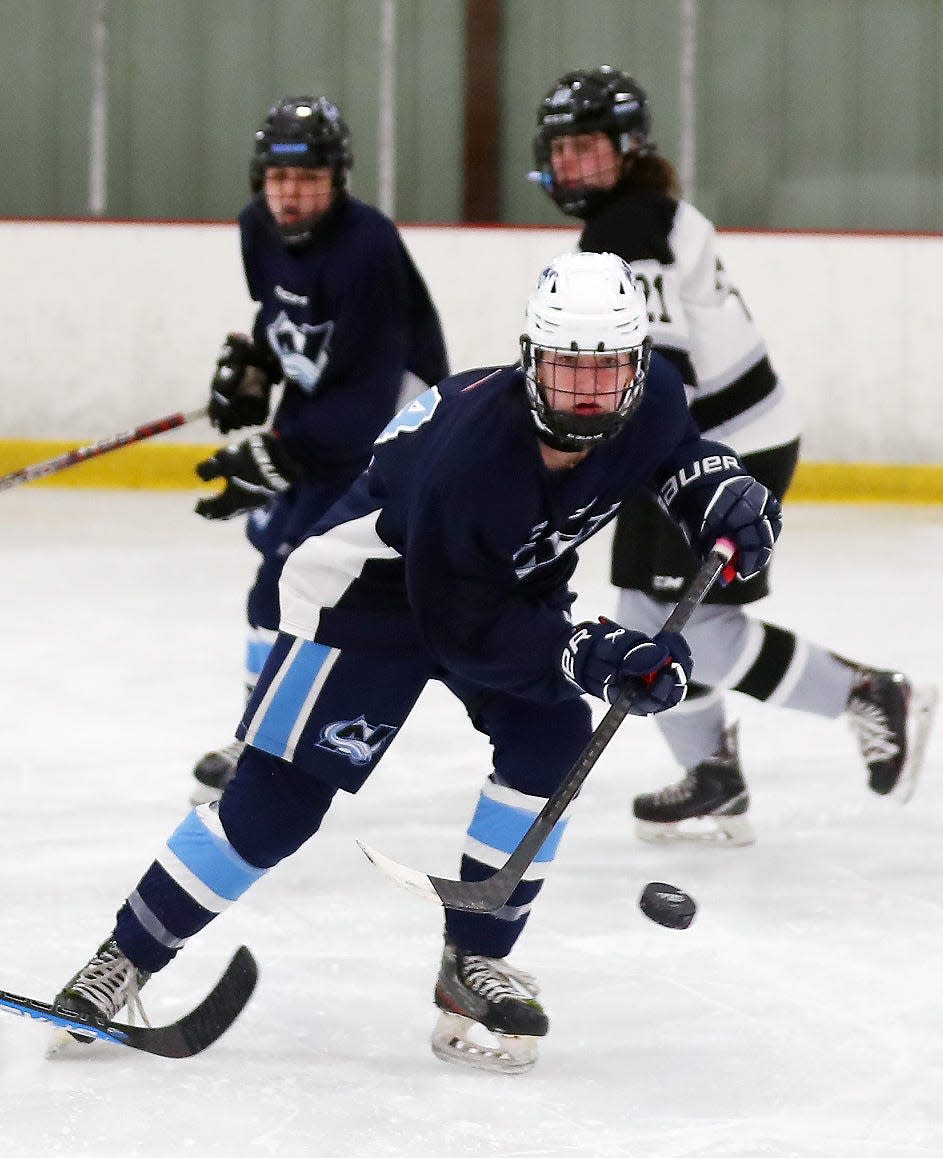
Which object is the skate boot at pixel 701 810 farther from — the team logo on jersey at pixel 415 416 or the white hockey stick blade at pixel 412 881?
the team logo on jersey at pixel 415 416

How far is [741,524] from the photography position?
75.5 inches

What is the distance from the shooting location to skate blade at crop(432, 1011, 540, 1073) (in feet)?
6.36

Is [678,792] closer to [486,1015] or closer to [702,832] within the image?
[702,832]

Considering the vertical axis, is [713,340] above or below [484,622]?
above

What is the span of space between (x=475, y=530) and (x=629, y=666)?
0.18 metres

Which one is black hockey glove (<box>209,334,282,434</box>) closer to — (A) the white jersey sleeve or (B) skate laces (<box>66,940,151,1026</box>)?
(A) the white jersey sleeve

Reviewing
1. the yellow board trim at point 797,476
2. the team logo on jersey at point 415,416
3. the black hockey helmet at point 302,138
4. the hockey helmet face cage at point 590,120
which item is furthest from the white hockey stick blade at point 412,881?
the yellow board trim at point 797,476

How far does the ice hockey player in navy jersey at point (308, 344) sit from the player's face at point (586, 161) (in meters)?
0.29

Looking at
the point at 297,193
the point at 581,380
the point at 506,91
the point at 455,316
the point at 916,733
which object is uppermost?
the point at 506,91

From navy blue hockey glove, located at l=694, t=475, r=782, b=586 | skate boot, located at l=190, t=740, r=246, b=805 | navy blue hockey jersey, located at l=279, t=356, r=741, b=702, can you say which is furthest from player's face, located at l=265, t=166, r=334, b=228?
navy blue hockey glove, located at l=694, t=475, r=782, b=586

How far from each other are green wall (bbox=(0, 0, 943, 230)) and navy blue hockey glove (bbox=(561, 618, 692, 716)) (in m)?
4.76

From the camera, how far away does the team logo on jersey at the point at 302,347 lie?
2754 mm

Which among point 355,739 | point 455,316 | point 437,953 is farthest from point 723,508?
point 455,316

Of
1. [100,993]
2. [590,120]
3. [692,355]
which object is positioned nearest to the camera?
[100,993]
